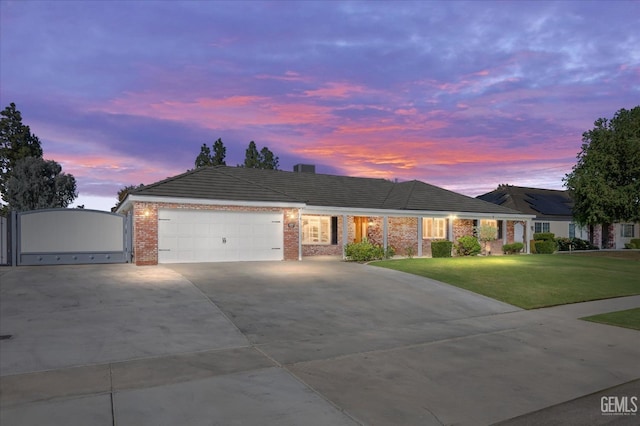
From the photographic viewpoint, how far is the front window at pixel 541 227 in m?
39.2

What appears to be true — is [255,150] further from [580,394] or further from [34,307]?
[580,394]

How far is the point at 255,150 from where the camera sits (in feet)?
179

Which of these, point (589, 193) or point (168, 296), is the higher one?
point (589, 193)

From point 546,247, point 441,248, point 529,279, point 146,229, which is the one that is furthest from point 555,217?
point 146,229

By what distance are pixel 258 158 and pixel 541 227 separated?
32730 mm

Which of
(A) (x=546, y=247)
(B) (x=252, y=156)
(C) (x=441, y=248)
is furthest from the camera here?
(B) (x=252, y=156)

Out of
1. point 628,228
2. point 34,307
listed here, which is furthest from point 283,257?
point 628,228

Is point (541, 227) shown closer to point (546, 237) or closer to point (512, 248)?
point (546, 237)

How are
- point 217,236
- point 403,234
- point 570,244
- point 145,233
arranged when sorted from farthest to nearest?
point 570,244, point 403,234, point 217,236, point 145,233

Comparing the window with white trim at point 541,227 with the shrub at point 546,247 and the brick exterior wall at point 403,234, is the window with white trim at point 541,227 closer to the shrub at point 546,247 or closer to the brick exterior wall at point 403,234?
the shrub at point 546,247

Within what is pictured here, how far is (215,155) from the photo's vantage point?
170ft

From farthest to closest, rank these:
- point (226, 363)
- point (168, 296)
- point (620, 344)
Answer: point (168, 296) < point (620, 344) < point (226, 363)

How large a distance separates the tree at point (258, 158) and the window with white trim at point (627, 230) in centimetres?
3873

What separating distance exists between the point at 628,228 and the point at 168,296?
4762 centimetres
